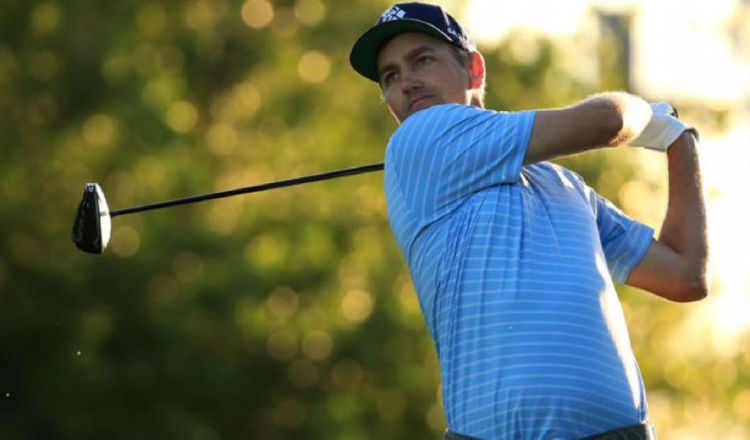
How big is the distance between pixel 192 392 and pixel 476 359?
9531 mm

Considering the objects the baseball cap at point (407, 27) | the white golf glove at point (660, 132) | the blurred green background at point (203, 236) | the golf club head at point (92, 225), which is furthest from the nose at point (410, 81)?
the blurred green background at point (203, 236)

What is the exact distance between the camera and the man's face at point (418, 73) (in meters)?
4.17

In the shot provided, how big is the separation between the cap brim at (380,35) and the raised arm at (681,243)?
24.3 inches

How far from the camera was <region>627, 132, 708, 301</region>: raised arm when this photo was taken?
407 cm

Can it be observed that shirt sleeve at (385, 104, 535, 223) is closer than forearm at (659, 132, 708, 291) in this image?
Yes

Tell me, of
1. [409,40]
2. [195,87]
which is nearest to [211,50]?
[195,87]

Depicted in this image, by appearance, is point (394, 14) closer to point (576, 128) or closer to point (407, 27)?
point (407, 27)

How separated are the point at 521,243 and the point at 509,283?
10cm

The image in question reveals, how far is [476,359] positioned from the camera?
355cm

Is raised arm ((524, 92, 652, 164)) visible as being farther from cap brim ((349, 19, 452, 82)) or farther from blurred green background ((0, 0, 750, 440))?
blurred green background ((0, 0, 750, 440))

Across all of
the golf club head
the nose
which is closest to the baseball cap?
the nose

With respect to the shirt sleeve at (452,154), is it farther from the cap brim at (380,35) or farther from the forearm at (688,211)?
the forearm at (688,211)

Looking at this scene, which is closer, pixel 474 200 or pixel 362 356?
pixel 474 200

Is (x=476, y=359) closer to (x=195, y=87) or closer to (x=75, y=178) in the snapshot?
(x=75, y=178)
